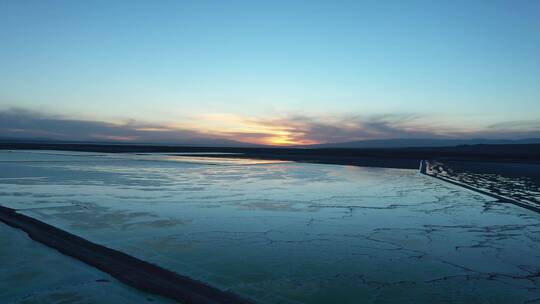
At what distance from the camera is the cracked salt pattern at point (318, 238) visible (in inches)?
191

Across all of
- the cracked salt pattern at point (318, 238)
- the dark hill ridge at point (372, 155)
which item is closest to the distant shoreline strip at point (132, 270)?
the cracked salt pattern at point (318, 238)

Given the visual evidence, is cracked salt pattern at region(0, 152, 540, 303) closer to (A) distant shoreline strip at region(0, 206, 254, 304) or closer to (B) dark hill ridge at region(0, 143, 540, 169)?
(A) distant shoreline strip at region(0, 206, 254, 304)

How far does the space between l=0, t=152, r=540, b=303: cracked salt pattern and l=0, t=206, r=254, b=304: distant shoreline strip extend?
260 millimetres

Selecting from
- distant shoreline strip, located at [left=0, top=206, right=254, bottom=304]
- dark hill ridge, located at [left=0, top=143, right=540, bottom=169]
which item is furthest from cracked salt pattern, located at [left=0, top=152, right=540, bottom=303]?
dark hill ridge, located at [left=0, top=143, right=540, bottom=169]

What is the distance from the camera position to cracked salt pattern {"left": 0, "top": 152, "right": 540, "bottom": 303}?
15.9 ft

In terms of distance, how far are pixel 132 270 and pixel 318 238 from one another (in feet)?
11.2

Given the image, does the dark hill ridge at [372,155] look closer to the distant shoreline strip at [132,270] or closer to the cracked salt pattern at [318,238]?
the cracked salt pattern at [318,238]

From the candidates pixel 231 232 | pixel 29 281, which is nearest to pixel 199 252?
pixel 231 232

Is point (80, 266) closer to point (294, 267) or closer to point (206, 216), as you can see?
point (294, 267)

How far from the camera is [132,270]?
16.6 ft

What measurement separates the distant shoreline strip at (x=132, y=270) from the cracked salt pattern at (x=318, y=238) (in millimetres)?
260

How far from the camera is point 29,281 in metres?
4.75

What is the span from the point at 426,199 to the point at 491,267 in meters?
6.83

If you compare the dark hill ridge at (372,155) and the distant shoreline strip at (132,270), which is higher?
the dark hill ridge at (372,155)
